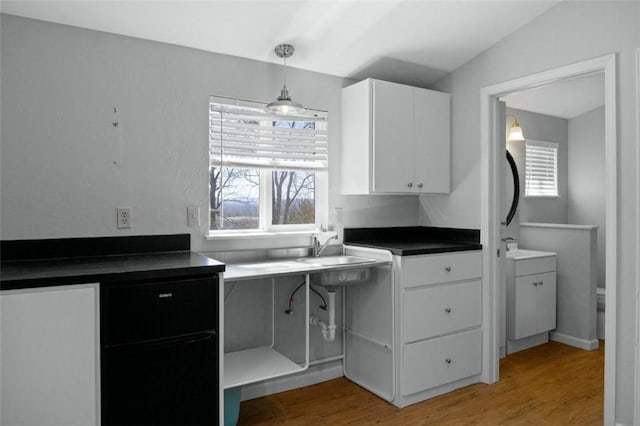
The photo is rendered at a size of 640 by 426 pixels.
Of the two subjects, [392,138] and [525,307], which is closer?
[392,138]

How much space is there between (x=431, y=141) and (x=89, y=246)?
233 centimetres

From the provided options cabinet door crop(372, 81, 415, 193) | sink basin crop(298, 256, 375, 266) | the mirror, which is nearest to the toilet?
the mirror

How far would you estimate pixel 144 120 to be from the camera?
250 centimetres

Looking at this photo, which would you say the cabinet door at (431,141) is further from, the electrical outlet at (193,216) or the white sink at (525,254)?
the electrical outlet at (193,216)

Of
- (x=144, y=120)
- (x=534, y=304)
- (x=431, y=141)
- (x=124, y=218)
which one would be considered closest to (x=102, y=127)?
(x=144, y=120)

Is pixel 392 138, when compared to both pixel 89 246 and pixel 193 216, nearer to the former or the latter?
pixel 193 216

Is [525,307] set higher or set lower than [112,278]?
lower

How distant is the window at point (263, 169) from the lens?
280 centimetres

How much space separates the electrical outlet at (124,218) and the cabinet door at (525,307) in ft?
9.84

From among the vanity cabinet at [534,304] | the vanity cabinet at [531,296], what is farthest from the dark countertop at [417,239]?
the vanity cabinet at [534,304]

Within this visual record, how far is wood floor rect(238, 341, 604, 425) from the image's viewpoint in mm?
2570

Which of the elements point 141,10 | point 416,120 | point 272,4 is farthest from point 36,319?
point 416,120

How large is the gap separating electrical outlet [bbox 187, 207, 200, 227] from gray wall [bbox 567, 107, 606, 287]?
4137mm

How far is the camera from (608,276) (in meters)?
2.42
